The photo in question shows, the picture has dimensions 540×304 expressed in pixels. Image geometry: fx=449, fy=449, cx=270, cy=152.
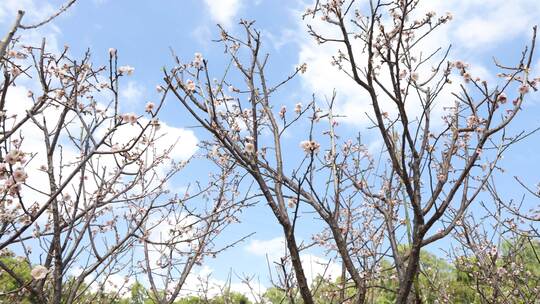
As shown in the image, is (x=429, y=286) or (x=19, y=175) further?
(x=429, y=286)

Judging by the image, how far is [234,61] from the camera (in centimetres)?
464

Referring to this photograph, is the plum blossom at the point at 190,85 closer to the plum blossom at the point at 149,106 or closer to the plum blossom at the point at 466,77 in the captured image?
the plum blossom at the point at 149,106

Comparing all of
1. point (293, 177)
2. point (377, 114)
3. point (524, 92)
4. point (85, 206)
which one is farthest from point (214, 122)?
point (524, 92)

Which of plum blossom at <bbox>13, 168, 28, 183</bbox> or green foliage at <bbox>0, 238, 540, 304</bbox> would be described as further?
green foliage at <bbox>0, 238, 540, 304</bbox>

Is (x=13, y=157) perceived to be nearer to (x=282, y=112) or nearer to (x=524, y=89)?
(x=282, y=112)

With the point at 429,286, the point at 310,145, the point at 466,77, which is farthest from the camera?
the point at 429,286

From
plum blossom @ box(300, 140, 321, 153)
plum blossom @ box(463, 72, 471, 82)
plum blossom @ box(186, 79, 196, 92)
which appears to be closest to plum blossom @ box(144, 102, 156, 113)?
plum blossom @ box(186, 79, 196, 92)

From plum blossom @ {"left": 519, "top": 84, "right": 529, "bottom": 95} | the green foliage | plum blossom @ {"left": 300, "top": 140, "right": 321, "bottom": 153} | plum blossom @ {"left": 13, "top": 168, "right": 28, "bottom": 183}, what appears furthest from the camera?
the green foliage

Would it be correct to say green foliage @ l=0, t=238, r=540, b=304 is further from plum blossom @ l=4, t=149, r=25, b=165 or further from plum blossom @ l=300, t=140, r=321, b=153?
plum blossom @ l=300, t=140, r=321, b=153

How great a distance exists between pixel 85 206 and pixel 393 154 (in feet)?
9.64

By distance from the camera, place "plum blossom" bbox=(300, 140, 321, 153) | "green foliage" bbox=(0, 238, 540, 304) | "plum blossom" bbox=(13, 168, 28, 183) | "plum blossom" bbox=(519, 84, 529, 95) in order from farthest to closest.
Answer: "green foliage" bbox=(0, 238, 540, 304), "plum blossom" bbox=(519, 84, 529, 95), "plum blossom" bbox=(300, 140, 321, 153), "plum blossom" bbox=(13, 168, 28, 183)

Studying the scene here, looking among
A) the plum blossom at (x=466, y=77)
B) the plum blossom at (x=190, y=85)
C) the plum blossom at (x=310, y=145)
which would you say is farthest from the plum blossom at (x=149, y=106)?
the plum blossom at (x=466, y=77)

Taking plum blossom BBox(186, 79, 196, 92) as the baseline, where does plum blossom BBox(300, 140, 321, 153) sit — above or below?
below

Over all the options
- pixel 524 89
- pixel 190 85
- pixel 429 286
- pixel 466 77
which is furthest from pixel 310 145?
pixel 429 286
